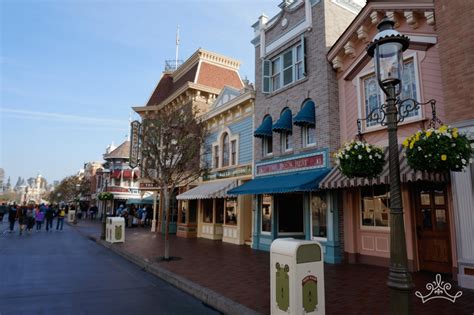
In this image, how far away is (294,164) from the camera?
41.7 ft

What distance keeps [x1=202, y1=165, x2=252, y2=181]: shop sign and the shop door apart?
7.82 m

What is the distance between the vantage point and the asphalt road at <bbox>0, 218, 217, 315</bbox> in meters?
6.06

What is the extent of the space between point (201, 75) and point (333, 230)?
51.9ft

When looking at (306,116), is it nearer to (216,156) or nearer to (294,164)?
(294,164)

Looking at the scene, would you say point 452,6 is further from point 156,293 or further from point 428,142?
point 156,293

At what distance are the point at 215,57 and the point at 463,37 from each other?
18953 millimetres

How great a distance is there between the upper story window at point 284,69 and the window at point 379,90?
2628 millimetres

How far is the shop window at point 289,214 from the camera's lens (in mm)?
13704

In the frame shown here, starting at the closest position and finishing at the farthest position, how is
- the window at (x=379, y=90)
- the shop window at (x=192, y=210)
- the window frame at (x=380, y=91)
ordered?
the window frame at (x=380, y=91)
the window at (x=379, y=90)
the shop window at (x=192, y=210)

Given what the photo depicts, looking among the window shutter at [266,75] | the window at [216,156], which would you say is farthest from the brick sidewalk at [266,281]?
the window shutter at [266,75]

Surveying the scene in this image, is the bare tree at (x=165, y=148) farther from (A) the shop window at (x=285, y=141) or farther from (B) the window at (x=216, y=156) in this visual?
(B) the window at (x=216, y=156)

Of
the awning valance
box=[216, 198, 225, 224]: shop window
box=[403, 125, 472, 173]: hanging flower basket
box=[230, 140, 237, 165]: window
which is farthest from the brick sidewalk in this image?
box=[230, 140, 237, 165]: window

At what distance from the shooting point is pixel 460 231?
7.23 metres

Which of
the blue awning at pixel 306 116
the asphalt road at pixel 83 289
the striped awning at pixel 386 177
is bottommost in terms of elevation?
the asphalt road at pixel 83 289
